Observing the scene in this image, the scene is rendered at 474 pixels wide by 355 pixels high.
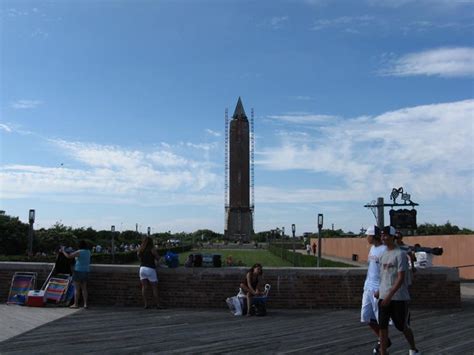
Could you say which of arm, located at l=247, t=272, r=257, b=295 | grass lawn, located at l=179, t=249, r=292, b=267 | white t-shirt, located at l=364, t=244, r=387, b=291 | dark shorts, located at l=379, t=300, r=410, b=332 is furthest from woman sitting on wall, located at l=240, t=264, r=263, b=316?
grass lawn, located at l=179, t=249, r=292, b=267

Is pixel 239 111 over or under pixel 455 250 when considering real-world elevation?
over

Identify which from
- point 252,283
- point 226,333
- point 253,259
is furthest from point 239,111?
point 226,333

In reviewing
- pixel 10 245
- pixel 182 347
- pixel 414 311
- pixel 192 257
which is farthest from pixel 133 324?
pixel 10 245

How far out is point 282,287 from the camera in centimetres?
1255

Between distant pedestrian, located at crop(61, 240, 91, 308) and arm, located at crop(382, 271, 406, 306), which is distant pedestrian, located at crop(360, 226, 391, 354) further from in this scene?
distant pedestrian, located at crop(61, 240, 91, 308)

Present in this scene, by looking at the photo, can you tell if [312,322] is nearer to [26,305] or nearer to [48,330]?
[48,330]

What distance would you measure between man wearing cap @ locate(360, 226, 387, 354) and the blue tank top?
658 centimetres

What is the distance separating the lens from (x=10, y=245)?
41.0 m

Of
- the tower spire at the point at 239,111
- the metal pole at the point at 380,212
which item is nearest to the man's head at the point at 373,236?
the metal pole at the point at 380,212

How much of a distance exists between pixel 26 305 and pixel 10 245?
31023 mm

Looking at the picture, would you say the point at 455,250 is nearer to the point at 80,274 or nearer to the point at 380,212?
the point at 380,212

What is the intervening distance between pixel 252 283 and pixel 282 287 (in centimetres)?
117

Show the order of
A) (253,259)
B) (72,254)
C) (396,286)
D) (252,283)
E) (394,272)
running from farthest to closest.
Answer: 1. (253,259)
2. (72,254)
3. (252,283)
4. (394,272)
5. (396,286)

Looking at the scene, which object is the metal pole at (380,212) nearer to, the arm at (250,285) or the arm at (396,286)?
the arm at (250,285)
